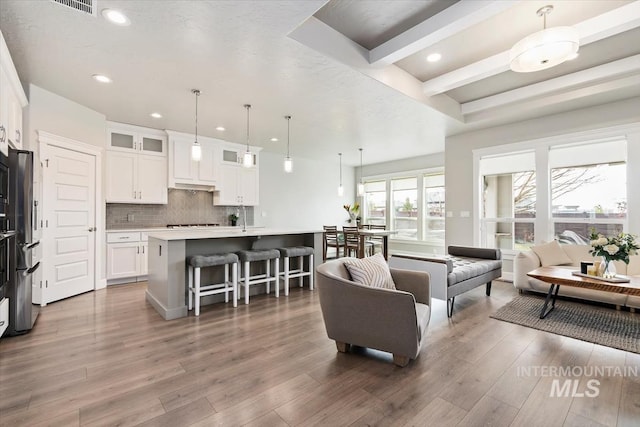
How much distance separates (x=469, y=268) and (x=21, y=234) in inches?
183

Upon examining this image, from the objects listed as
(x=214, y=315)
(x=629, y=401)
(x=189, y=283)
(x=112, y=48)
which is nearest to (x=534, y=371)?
(x=629, y=401)

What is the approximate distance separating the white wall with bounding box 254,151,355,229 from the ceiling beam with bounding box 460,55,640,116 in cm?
405

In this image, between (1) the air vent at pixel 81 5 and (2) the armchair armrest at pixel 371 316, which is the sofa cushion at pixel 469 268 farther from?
(1) the air vent at pixel 81 5

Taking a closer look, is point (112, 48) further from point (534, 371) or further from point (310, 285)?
point (534, 371)

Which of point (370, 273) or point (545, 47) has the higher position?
point (545, 47)

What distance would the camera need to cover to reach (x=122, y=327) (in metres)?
3.00

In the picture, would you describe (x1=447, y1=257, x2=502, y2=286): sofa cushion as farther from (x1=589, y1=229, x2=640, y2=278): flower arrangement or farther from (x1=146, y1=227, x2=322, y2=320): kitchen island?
(x1=146, y1=227, x2=322, y2=320): kitchen island

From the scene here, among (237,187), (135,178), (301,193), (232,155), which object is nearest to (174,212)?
(135,178)

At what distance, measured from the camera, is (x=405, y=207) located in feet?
26.9

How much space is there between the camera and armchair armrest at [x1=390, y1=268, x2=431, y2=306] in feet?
8.72

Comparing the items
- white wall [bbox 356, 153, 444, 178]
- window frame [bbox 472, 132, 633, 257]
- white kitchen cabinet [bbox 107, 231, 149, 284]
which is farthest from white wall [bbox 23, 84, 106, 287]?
white wall [bbox 356, 153, 444, 178]

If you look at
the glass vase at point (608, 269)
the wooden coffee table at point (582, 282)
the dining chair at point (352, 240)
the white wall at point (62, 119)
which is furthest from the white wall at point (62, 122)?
the glass vase at point (608, 269)

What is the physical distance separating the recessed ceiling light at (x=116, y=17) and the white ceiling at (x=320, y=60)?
0.06 m

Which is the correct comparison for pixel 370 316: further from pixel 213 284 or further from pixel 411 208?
pixel 411 208
